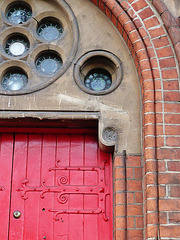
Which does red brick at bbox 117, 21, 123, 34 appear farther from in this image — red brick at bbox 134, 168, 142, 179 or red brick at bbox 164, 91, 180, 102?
red brick at bbox 134, 168, 142, 179

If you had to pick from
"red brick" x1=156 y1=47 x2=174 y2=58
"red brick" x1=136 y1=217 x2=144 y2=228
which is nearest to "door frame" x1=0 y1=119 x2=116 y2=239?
"red brick" x1=136 y1=217 x2=144 y2=228

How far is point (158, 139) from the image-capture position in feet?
13.5

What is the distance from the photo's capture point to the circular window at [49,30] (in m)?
4.95

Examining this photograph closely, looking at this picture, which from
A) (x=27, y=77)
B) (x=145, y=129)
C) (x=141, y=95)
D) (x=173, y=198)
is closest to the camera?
(x=173, y=198)

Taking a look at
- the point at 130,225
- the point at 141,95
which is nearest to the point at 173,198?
the point at 130,225

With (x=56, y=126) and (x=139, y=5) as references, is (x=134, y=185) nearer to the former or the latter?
(x=56, y=126)

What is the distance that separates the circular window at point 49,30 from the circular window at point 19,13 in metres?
0.19

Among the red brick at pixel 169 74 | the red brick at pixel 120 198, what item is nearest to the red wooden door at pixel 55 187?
the red brick at pixel 120 198

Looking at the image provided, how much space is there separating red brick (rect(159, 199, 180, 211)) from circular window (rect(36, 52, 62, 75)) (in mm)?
1844

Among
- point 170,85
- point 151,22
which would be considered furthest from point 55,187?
point 151,22

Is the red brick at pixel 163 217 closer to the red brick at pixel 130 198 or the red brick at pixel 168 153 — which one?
the red brick at pixel 130 198

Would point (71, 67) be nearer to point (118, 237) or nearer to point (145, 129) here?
point (145, 129)

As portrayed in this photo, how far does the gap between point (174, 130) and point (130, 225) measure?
964 millimetres

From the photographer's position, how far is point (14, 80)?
4.82 m
